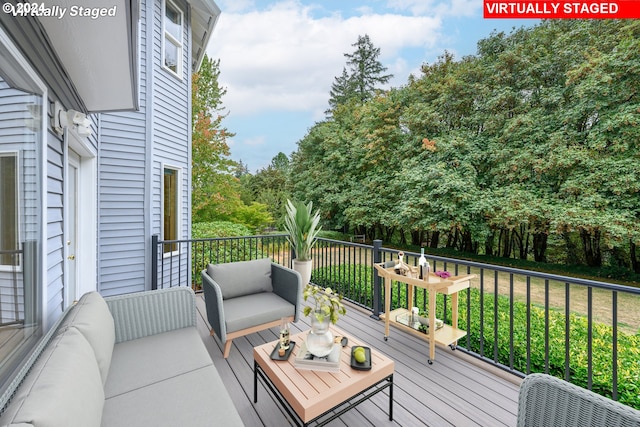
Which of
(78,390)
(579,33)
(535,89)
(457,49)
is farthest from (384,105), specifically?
(78,390)

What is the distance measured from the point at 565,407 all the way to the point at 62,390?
1910mm

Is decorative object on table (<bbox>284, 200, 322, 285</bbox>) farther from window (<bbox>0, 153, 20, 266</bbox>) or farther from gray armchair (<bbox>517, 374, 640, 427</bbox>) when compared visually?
gray armchair (<bbox>517, 374, 640, 427</bbox>)

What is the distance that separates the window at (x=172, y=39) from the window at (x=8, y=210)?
4693 millimetres

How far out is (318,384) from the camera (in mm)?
1700

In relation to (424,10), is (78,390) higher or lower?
lower

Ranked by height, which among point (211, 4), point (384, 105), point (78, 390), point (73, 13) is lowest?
point (78, 390)

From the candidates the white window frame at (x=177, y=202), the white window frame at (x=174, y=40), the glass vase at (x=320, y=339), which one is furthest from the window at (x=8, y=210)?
the white window frame at (x=174, y=40)

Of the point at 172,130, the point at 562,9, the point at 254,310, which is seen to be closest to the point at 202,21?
the point at 172,130

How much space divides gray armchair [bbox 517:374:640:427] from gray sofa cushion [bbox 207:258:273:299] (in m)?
2.74

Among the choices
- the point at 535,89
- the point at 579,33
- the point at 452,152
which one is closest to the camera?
the point at 579,33

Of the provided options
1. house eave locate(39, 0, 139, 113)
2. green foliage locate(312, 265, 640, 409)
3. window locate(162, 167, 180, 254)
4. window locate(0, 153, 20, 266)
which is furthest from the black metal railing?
window locate(0, 153, 20, 266)

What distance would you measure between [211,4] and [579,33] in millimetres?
10471

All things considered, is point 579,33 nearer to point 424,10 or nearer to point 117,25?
point 424,10

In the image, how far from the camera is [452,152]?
1031cm
